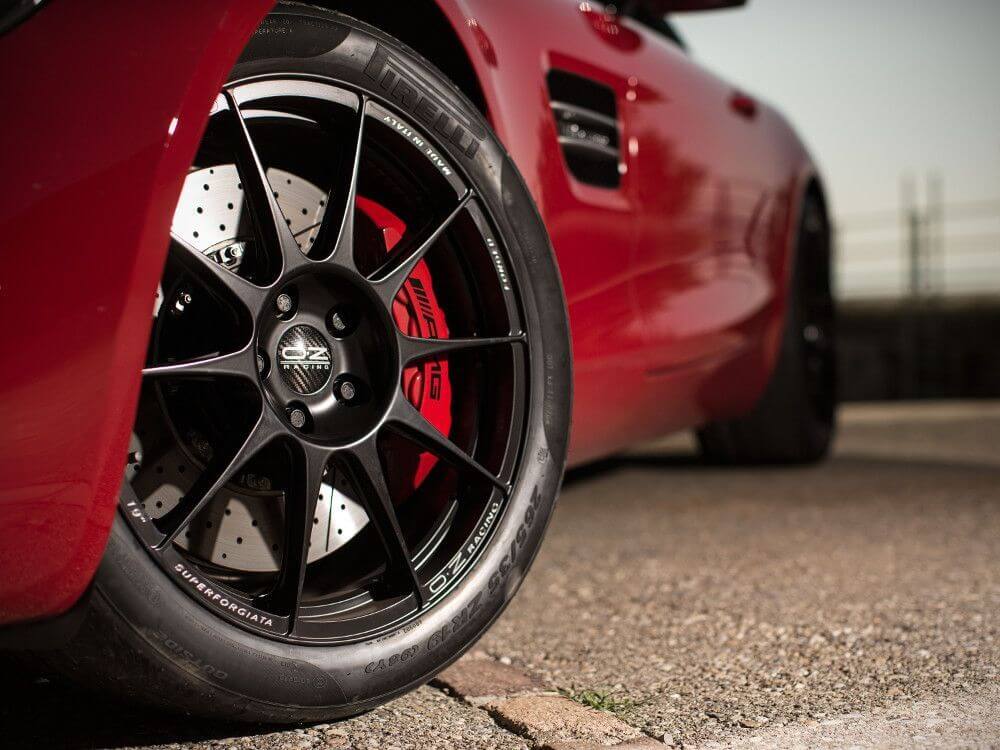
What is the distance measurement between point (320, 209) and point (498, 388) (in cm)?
39

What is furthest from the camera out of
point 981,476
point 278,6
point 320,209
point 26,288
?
point 981,476

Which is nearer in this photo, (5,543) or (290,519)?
(5,543)

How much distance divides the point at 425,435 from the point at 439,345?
0.45 ft

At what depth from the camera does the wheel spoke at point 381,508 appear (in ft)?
5.36

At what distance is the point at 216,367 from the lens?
1.49 metres

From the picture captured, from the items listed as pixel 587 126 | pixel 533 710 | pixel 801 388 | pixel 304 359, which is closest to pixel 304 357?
pixel 304 359

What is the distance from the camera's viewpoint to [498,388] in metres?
1.85

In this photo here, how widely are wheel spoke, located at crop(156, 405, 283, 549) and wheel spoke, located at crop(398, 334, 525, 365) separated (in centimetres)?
23

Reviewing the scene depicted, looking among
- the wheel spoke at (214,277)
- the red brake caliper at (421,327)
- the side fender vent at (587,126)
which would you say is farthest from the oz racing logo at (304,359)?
the side fender vent at (587,126)

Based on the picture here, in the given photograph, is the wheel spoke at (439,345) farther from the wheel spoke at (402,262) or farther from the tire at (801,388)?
the tire at (801,388)

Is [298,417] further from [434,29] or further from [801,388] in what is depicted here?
[801,388]

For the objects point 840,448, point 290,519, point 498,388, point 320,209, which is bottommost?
point 840,448

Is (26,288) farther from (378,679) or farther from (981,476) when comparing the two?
(981,476)

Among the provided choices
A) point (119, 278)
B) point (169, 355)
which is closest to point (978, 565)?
point (169, 355)
